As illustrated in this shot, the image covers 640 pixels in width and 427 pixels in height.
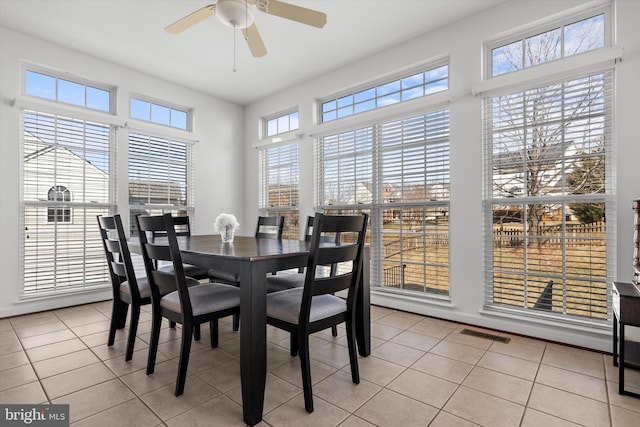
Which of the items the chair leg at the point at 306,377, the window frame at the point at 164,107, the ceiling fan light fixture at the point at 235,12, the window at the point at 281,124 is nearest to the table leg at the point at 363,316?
the chair leg at the point at 306,377

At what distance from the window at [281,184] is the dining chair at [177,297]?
8.83 feet

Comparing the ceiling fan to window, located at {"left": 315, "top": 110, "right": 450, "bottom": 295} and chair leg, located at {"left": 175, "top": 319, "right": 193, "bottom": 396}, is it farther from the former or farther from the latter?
chair leg, located at {"left": 175, "top": 319, "right": 193, "bottom": 396}

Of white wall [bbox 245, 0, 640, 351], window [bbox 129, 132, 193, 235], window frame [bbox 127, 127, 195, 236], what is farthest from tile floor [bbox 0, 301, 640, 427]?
window [bbox 129, 132, 193, 235]

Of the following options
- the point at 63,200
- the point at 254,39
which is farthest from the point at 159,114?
the point at 254,39

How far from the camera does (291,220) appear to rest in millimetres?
4930

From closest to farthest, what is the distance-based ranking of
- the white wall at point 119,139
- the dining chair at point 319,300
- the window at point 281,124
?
the dining chair at point 319,300
the white wall at point 119,139
the window at point 281,124

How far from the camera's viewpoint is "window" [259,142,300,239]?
4859 mm

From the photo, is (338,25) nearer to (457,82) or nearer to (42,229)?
(457,82)

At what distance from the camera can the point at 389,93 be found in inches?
152

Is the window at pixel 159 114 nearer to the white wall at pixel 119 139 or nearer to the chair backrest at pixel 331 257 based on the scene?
the white wall at pixel 119 139

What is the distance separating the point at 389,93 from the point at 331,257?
2.73 metres

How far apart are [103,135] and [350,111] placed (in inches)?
122

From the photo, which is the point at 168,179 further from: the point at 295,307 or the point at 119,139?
the point at 295,307

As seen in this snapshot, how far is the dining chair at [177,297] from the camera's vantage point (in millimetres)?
1861
